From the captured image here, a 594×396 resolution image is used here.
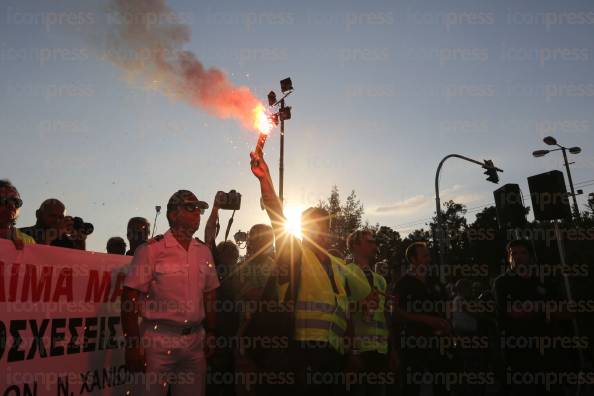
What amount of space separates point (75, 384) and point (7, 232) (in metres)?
1.61

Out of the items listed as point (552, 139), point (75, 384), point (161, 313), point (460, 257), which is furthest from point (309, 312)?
point (460, 257)

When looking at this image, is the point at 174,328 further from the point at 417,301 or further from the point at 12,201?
the point at 417,301

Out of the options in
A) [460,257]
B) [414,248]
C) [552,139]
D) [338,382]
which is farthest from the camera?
[460,257]

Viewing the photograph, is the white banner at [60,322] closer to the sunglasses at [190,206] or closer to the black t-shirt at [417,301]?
the sunglasses at [190,206]

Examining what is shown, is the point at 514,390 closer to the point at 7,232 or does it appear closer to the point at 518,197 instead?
the point at 518,197

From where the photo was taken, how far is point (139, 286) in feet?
12.2

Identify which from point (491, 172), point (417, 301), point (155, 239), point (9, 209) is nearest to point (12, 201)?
point (9, 209)

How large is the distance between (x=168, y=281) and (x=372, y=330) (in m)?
2.69

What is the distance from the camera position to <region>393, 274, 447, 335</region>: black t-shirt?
573cm

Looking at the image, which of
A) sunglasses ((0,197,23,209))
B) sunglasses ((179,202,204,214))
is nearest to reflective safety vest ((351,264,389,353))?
sunglasses ((179,202,204,214))

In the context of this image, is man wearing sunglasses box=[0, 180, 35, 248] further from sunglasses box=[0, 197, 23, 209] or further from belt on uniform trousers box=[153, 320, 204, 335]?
belt on uniform trousers box=[153, 320, 204, 335]

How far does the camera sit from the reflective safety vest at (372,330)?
5332 millimetres

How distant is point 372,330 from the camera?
211 inches

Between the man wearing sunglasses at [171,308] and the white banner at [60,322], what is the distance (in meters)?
0.98
